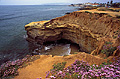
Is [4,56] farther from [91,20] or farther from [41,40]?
[91,20]

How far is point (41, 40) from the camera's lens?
763 inches

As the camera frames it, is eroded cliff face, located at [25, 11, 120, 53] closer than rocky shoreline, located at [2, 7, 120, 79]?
No

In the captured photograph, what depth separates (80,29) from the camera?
14875 millimetres

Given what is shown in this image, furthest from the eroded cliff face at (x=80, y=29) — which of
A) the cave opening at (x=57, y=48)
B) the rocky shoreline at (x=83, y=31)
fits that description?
the cave opening at (x=57, y=48)

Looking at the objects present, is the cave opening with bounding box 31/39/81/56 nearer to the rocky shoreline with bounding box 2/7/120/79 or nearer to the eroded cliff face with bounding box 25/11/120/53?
the rocky shoreline with bounding box 2/7/120/79

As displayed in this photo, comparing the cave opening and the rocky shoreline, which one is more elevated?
the rocky shoreline

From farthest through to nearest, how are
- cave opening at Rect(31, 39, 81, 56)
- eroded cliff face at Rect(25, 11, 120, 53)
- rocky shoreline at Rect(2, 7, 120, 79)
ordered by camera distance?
cave opening at Rect(31, 39, 81, 56), eroded cliff face at Rect(25, 11, 120, 53), rocky shoreline at Rect(2, 7, 120, 79)

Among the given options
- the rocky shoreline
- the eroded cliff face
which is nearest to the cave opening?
the rocky shoreline

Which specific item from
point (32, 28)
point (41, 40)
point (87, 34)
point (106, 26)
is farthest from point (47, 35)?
point (106, 26)

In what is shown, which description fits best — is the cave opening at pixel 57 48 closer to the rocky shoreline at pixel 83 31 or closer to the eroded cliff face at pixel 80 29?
the rocky shoreline at pixel 83 31

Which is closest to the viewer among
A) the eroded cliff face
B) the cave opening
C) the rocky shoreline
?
the rocky shoreline

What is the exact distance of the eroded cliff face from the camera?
38.4ft

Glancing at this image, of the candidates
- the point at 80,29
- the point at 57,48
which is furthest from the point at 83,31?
the point at 57,48

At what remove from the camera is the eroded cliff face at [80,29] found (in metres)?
11.7
